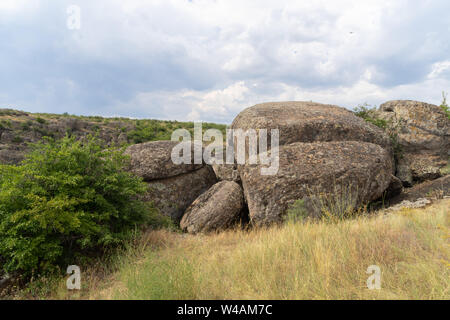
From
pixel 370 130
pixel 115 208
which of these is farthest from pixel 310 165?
pixel 115 208

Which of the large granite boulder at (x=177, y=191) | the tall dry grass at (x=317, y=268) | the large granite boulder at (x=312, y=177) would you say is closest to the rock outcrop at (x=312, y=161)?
the large granite boulder at (x=312, y=177)

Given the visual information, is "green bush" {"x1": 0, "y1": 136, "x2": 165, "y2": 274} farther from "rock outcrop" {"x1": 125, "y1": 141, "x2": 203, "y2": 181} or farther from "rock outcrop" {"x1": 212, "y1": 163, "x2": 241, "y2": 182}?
"rock outcrop" {"x1": 212, "y1": 163, "x2": 241, "y2": 182}

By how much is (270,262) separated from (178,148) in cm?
612

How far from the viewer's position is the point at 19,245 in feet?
16.7

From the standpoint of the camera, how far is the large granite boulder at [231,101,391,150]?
891cm

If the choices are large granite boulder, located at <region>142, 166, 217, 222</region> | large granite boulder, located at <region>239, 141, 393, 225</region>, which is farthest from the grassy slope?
large granite boulder, located at <region>142, 166, 217, 222</region>

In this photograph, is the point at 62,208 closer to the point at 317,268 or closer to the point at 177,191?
the point at 177,191

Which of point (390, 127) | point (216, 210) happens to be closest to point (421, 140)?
point (390, 127)

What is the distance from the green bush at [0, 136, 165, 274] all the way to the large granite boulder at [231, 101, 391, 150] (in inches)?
174

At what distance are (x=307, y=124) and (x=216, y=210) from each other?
4.13 metres

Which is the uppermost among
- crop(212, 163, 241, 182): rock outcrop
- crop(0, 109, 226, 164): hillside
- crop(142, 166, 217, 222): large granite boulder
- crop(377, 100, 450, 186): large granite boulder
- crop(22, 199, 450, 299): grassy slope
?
crop(0, 109, 226, 164): hillside

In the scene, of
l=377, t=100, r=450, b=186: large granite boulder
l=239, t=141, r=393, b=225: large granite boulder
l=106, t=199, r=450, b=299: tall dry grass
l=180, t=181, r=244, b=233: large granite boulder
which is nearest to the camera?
l=106, t=199, r=450, b=299: tall dry grass

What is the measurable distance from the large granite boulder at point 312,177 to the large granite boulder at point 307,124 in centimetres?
67
